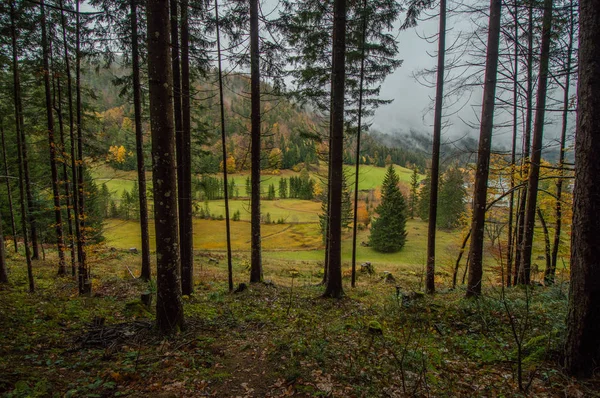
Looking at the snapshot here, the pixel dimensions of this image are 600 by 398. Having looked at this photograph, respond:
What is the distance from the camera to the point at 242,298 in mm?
8586

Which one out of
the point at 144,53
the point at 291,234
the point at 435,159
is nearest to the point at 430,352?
the point at 435,159

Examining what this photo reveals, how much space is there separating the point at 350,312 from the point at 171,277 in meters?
4.97

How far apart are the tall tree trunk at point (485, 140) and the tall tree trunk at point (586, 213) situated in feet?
10.8

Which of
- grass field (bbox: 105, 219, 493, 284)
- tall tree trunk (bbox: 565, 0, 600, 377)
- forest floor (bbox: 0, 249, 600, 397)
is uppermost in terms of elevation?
tall tree trunk (bbox: 565, 0, 600, 377)

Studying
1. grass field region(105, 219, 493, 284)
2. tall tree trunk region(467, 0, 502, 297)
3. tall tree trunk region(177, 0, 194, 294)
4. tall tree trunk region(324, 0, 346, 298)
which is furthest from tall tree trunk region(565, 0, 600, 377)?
grass field region(105, 219, 493, 284)

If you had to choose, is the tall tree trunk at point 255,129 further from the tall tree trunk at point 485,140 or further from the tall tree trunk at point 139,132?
the tall tree trunk at point 485,140

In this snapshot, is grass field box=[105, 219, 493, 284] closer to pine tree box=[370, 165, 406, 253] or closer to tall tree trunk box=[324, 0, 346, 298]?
pine tree box=[370, 165, 406, 253]

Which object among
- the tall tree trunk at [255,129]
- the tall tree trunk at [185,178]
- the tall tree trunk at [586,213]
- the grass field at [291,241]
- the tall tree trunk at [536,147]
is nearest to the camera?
the tall tree trunk at [586,213]

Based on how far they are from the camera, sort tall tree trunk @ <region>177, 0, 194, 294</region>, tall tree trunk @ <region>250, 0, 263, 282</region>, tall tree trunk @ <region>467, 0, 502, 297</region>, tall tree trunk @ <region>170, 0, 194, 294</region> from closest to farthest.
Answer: tall tree trunk @ <region>467, 0, 502, 297</region> < tall tree trunk @ <region>170, 0, 194, 294</region> < tall tree trunk @ <region>177, 0, 194, 294</region> < tall tree trunk @ <region>250, 0, 263, 282</region>

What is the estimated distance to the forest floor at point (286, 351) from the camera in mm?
3572

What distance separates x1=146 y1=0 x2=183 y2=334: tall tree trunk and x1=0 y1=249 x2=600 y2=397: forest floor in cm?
66

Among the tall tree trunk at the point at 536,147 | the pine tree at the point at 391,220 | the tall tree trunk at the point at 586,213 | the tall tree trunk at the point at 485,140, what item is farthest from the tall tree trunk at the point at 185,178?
the pine tree at the point at 391,220

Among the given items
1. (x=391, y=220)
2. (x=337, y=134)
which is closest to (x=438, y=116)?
(x=337, y=134)

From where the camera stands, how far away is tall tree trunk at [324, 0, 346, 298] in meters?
7.75
